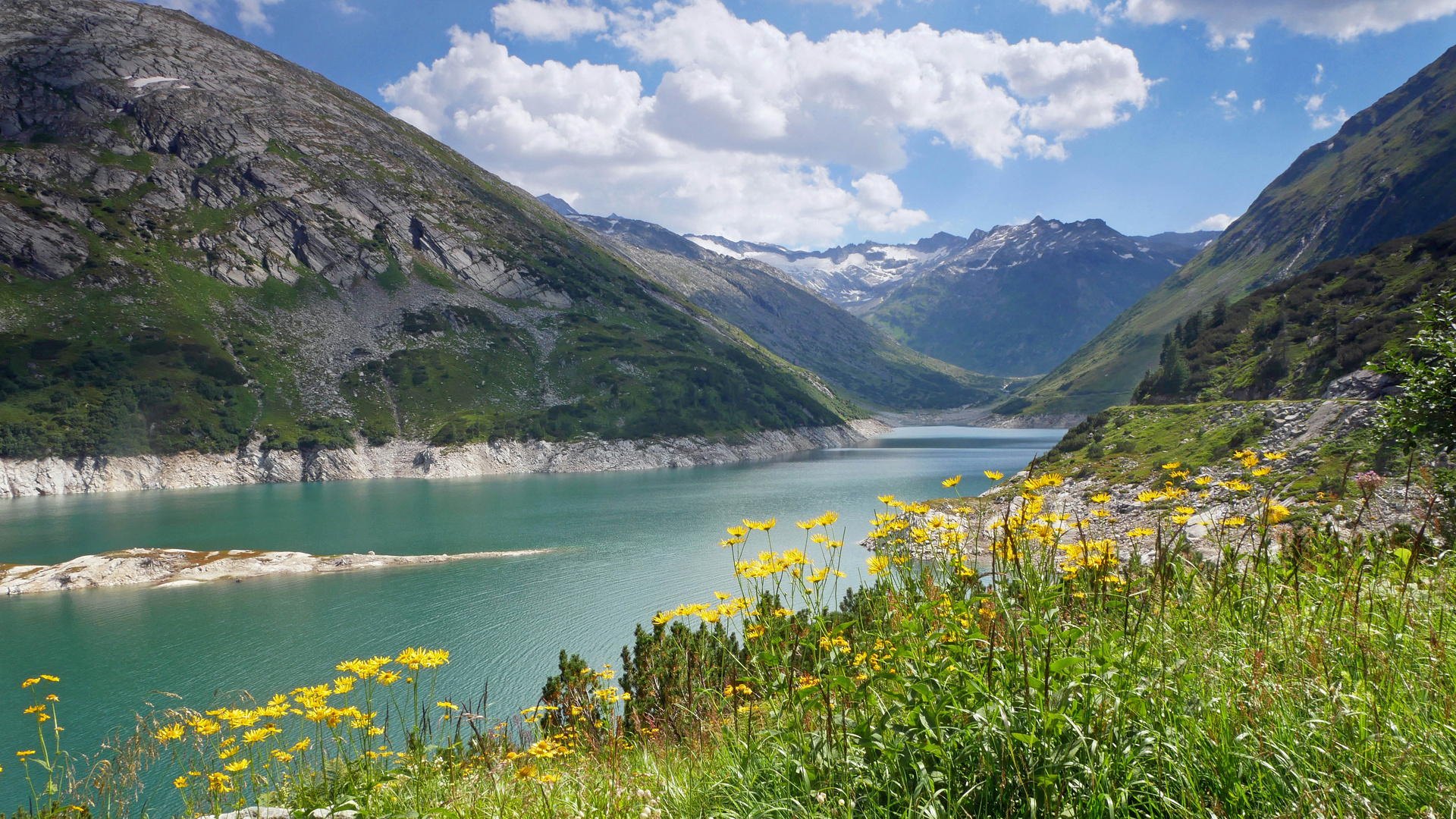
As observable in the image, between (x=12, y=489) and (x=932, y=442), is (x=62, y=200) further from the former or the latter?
(x=932, y=442)

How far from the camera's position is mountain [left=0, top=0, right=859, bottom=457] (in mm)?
95750

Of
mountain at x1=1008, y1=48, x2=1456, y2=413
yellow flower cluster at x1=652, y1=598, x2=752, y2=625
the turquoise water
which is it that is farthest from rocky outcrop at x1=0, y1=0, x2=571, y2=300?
mountain at x1=1008, y1=48, x2=1456, y2=413

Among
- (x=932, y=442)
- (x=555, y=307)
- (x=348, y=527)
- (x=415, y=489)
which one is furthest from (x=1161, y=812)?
(x=555, y=307)

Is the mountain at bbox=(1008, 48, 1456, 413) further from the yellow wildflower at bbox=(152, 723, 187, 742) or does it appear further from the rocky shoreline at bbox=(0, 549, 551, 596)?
the yellow wildflower at bbox=(152, 723, 187, 742)

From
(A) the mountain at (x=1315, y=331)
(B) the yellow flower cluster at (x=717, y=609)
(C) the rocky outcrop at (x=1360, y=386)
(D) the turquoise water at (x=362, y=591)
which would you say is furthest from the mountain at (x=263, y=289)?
(B) the yellow flower cluster at (x=717, y=609)

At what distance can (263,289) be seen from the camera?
12912cm

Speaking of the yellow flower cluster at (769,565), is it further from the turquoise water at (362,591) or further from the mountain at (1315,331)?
the mountain at (1315,331)

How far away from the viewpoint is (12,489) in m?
72.3

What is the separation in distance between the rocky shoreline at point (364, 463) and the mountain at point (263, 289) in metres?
2.42

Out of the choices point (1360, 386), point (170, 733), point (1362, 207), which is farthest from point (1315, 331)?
point (1362, 207)

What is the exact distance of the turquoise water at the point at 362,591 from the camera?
72.2 ft

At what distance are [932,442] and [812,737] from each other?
155 metres

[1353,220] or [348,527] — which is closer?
[348,527]

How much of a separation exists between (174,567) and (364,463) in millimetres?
65823
